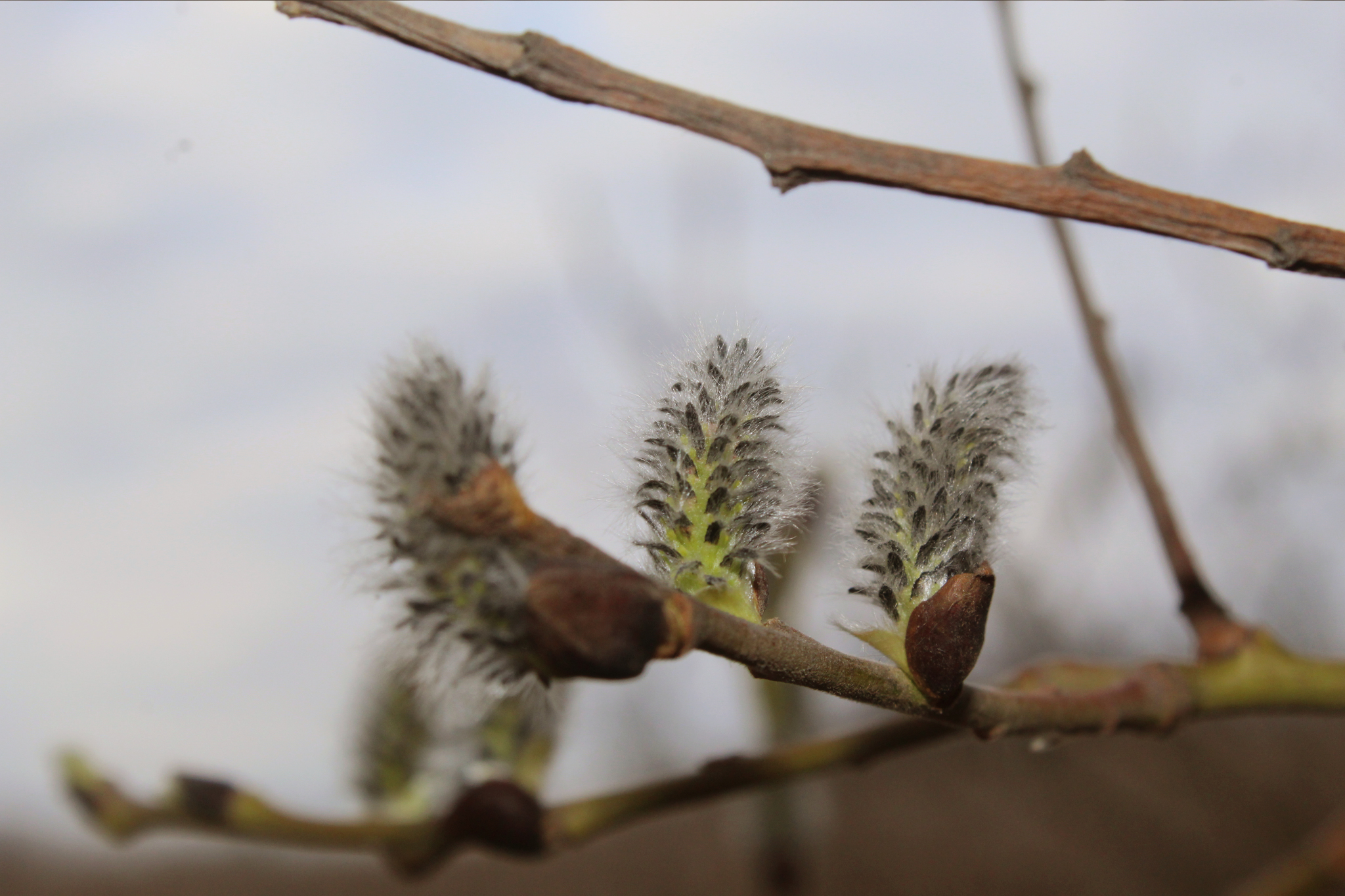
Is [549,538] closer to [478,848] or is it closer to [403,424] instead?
[403,424]

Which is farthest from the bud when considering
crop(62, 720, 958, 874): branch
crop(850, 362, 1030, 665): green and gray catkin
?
crop(62, 720, 958, 874): branch

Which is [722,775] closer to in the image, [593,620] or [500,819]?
[500,819]

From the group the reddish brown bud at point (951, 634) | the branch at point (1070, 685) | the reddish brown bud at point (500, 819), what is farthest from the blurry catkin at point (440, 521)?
the reddish brown bud at point (500, 819)

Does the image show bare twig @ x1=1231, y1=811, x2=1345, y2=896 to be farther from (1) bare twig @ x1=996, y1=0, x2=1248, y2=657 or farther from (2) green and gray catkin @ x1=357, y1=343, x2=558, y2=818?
(2) green and gray catkin @ x1=357, y1=343, x2=558, y2=818

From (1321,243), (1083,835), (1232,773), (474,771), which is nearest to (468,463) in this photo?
(1321,243)

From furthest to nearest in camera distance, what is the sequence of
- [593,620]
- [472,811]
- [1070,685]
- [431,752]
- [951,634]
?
1. [431,752]
2. [472,811]
3. [1070,685]
4. [951,634]
5. [593,620]

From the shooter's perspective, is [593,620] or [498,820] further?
[498,820]

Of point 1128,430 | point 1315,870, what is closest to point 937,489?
point 1128,430
